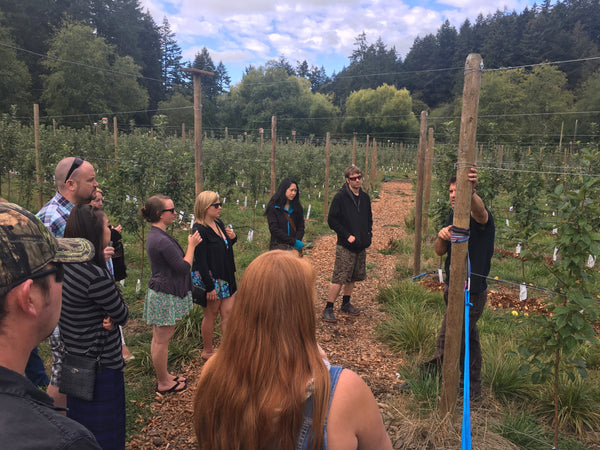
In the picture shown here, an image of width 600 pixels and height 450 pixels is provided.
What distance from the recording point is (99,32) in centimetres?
4994

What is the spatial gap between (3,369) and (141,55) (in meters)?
62.7

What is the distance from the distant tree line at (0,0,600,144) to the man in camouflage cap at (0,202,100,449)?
86.4 ft

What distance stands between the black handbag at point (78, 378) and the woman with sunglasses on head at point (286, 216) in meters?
3.09

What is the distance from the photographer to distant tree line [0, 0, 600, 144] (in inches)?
1330

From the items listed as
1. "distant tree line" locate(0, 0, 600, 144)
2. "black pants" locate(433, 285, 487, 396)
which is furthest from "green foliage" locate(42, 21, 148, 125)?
"black pants" locate(433, 285, 487, 396)

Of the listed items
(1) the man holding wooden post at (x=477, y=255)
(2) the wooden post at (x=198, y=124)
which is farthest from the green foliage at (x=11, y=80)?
(1) the man holding wooden post at (x=477, y=255)

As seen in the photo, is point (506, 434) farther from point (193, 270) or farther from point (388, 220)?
point (388, 220)

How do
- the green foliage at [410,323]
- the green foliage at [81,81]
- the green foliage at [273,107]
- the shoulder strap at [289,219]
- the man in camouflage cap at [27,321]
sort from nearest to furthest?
the man in camouflage cap at [27,321] < the green foliage at [410,323] < the shoulder strap at [289,219] < the green foliage at [81,81] < the green foliage at [273,107]

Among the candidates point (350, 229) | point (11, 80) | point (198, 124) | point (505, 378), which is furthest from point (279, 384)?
point (11, 80)

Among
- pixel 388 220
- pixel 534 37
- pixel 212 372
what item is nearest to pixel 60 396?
pixel 212 372

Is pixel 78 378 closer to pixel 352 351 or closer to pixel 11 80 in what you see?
pixel 352 351

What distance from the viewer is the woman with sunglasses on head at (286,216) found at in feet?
16.7

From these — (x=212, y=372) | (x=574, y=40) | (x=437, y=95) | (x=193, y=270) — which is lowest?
(x=193, y=270)

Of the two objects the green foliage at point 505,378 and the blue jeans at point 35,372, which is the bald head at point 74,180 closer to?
the blue jeans at point 35,372
